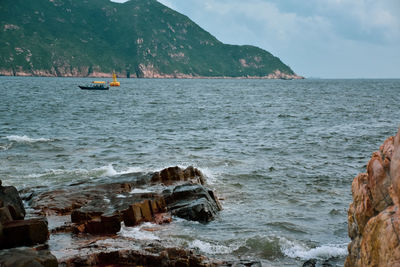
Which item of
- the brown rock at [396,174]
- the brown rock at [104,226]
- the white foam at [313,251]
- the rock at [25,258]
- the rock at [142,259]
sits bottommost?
the white foam at [313,251]

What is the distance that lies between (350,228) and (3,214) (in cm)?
947

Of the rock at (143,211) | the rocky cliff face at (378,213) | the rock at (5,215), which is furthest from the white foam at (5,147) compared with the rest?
the rocky cliff face at (378,213)

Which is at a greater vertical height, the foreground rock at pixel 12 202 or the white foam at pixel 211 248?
the foreground rock at pixel 12 202

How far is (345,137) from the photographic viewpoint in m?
35.6

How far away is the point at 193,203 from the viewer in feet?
52.3

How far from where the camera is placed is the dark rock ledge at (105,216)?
33.9ft

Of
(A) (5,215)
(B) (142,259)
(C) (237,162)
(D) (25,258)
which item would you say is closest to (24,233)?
(A) (5,215)

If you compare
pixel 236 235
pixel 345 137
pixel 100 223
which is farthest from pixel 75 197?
pixel 345 137

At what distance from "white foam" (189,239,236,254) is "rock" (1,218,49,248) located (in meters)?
4.40

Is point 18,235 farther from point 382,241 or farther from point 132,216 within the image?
point 382,241

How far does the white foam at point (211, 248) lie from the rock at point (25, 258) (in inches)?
195

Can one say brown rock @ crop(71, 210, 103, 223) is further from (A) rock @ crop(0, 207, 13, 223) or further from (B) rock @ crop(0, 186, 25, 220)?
(A) rock @ crop(0, 207, 13, 223)

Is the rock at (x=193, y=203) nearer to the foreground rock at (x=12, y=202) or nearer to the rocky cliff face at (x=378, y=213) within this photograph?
the foreground rock at (x=12, y=202)

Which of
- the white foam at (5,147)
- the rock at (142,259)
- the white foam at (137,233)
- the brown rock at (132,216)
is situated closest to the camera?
the rock at (142,259)
